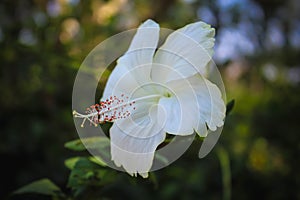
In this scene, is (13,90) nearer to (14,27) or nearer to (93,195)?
(14,27)

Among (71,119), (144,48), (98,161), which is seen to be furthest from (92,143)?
(71,119)

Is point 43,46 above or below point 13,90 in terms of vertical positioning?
above

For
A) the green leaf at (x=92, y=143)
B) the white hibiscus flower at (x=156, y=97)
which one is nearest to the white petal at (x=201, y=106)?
the white hibiscus flower at (x=156, y=97)

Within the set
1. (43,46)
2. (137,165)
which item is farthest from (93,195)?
(43,46)

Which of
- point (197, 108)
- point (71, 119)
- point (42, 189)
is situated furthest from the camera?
point (71, 119)

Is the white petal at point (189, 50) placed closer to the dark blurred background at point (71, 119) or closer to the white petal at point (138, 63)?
the white petal at point (138, 63)

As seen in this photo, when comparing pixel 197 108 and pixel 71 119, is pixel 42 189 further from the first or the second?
pixel 71 119
